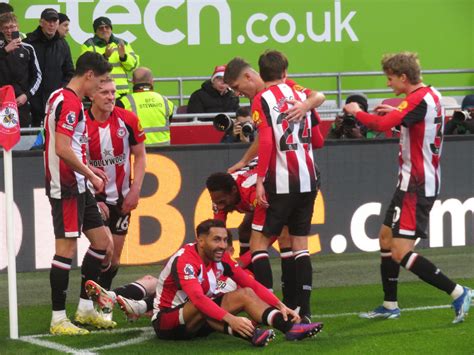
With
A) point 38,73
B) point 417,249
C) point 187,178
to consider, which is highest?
point 38,73

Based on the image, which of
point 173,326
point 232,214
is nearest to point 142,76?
point 232,214

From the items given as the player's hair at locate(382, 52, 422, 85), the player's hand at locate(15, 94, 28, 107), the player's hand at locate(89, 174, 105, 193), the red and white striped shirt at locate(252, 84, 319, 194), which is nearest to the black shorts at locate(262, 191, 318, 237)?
the red and white striped shirt at locate(252, 84, 319, 194)

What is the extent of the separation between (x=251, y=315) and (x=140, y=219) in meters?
4.05

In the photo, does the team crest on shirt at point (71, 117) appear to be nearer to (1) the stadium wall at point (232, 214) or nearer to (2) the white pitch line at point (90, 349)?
(2) the white pitch line at point (90, 349)

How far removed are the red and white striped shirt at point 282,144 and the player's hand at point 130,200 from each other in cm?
110

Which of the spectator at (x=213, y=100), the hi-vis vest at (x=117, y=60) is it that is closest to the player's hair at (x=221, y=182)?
the hi-vis vest at (x=117, y=60)

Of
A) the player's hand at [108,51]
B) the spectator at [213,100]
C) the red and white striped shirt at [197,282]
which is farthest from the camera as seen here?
the spectator at [213,100]

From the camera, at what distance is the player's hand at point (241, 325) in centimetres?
791

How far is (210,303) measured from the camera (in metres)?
7.97

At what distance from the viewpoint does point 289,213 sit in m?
8.88

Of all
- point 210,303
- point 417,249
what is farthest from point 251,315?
point 417,249

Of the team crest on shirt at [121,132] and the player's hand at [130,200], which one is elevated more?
the team crest on shirt at [121,132]

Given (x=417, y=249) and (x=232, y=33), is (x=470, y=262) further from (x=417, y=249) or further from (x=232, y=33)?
(x=232, y=33)

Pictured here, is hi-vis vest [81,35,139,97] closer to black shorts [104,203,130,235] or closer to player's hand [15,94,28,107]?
player's hand [15,94,28,107]
